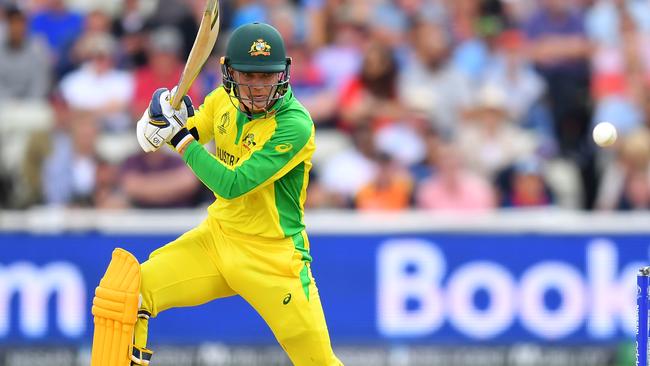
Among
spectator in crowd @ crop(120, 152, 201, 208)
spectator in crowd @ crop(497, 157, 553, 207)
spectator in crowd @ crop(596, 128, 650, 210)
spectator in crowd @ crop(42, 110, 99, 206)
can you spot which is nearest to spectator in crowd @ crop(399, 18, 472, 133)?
spectator in crowd @ crop(497, 157, 553, 207)

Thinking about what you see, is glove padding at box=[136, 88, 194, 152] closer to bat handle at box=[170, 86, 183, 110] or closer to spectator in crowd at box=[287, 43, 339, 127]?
bat handle at box=[170, 86, 183, 110]

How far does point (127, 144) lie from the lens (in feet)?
35.6

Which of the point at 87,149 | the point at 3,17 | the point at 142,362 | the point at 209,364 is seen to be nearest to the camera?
the point at 142,362

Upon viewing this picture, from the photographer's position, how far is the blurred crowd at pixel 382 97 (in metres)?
10.4

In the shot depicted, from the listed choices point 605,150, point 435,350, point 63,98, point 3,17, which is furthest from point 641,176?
point 3,17

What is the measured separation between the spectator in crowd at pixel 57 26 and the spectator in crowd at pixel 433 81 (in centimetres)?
294

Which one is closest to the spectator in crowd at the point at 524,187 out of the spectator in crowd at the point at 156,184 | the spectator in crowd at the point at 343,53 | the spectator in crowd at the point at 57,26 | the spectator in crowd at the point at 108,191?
the spectator in crowd at the point at 343,53

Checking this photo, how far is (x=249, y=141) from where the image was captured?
6.28 metres

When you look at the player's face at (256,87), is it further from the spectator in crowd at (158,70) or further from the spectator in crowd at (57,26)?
the spectator in crowd at (57,26)

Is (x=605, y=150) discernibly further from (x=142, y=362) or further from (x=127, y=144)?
(x=142, y=362)

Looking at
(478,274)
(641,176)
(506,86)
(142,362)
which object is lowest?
(142,362)

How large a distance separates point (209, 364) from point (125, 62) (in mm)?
3131

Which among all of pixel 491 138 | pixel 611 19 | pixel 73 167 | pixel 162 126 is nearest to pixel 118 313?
pixel 162 126

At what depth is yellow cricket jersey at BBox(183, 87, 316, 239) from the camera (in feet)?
19.9
